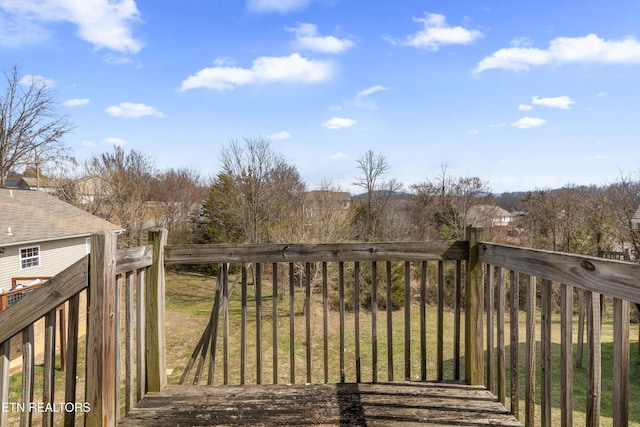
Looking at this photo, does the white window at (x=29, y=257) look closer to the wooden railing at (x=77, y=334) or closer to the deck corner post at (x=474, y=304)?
the wooden railing at (x=77, y=334)

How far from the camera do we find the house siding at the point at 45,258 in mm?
12336

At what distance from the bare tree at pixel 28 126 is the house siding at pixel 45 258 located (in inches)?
366

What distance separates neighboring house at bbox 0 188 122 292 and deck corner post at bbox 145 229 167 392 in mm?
12888

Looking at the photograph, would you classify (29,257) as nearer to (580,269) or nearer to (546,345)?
(546,345)

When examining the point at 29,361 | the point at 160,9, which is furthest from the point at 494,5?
the point at 29,361

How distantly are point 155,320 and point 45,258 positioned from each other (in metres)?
15.1

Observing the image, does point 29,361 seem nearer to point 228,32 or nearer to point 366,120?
point 228,32

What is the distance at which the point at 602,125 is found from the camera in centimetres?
1507

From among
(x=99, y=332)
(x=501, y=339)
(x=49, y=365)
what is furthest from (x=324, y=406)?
(x=49, y=365)

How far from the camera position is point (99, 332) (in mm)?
1767

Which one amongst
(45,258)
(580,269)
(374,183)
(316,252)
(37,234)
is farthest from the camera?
(374,183)

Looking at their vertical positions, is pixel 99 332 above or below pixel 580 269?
below

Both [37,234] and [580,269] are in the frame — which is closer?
[580,269]

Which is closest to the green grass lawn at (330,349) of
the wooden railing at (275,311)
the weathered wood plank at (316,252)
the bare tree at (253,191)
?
the weathered wood plank at (316,252)
